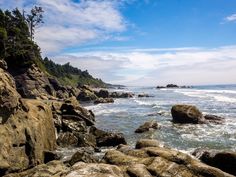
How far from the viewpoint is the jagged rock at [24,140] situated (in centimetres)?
1877

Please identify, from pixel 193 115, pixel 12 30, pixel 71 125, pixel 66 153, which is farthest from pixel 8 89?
pixel 12 30

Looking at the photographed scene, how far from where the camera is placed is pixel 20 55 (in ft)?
207

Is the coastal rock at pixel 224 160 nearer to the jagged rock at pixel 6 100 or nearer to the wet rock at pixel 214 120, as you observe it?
the jagged rock at pixel 6 100

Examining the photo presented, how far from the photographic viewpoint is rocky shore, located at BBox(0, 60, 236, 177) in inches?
505

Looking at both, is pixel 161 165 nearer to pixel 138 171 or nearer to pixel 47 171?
pixel 138 171

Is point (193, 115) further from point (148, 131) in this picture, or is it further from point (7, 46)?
point (7, 46)

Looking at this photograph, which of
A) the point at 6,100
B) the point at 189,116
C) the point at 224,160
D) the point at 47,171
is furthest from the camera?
the point at 189,116

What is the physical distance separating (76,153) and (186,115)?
23.5 m

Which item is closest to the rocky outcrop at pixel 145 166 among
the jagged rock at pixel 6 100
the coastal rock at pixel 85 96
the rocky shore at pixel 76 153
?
the rocky shore at pixel 76 153

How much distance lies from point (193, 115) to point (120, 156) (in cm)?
2825

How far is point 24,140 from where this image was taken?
68.0ft

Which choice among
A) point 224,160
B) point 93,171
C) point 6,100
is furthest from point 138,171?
point 6,100

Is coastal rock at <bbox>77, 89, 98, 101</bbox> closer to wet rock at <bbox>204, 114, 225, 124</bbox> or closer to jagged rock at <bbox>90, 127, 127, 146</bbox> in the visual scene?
wet rock at <bbox>204, 114, 225, 124</bbox>

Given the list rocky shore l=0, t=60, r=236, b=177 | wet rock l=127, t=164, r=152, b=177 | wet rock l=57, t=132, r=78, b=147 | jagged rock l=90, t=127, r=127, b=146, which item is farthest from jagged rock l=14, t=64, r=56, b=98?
wet rock l=127, t=164, r=152, b=177
